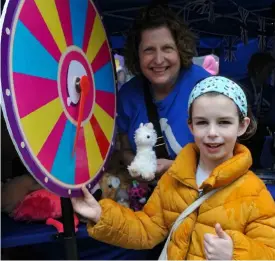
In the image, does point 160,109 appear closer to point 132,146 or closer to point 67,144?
point 132,146

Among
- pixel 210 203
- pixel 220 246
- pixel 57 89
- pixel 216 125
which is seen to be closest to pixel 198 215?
pixel 210 203

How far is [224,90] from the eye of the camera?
1528 mm

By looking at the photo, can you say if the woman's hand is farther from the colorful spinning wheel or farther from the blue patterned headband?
the blue patterned headband

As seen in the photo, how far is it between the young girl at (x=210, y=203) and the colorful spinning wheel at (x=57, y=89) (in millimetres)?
177

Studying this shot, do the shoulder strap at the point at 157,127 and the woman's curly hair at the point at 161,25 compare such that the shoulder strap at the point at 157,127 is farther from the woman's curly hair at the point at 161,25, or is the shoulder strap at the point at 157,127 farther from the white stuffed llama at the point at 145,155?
the woman's curly hair at the point at 161,25

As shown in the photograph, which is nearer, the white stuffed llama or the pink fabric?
the white stuffed llama

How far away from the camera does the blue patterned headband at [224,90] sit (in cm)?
153

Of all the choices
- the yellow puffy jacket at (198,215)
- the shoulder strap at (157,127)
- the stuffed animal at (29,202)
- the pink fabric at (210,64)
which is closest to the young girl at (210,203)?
the yellow puffy jacket at (198,215)

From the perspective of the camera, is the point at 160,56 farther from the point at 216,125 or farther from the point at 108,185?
the point at 108,185

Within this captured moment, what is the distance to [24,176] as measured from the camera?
230 cm

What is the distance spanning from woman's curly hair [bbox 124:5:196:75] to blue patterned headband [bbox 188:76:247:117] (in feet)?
1.45

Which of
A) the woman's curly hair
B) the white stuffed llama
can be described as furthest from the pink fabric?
the white stuffed llama

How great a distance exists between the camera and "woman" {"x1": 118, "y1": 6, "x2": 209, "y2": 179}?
76.6 inches

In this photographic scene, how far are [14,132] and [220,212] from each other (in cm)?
71
